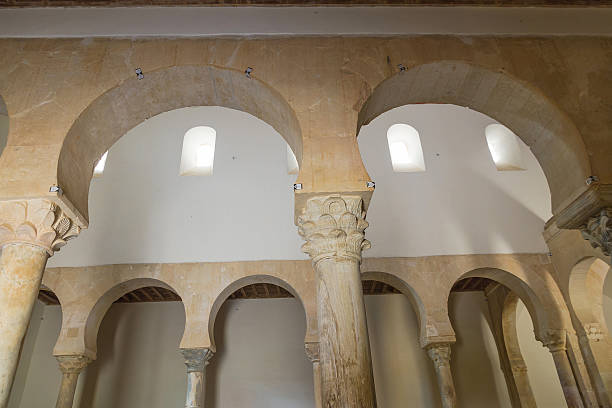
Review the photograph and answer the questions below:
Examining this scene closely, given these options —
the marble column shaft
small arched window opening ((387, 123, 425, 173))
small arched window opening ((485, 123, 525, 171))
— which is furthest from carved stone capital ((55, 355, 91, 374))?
small arched window opening ((485, 123, 525, 171))

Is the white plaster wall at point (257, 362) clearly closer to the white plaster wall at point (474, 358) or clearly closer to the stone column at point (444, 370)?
→ the white plaster wall at point (474, 358)

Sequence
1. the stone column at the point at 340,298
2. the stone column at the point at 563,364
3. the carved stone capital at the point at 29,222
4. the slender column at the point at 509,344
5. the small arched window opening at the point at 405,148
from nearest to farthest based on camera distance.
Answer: the stone column at the point at 340,298 → the carved stone capital at the point at 29,222 → the stone column at the point at 563,364 → the small arched window opening at the point at 405,148 → the slender column at the point at 509,344

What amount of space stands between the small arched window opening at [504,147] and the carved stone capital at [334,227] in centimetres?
760

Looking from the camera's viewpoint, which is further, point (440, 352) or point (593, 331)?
point (440, 352)

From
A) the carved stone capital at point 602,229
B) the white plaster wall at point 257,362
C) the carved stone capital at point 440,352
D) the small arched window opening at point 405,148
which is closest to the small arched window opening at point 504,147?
the small arched window opening at point 405,148

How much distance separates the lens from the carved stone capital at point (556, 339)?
1016 centimetres

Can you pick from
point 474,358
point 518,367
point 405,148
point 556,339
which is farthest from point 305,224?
point 518,367

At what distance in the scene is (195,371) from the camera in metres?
9.78

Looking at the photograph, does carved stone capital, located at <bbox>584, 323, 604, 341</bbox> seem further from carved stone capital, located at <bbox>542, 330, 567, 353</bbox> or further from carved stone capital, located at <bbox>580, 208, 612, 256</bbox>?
carved stone capital, located at <bbox>580, 208, 612, 256</bbox>

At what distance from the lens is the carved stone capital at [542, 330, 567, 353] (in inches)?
400

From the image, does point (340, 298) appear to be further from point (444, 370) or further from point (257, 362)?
point (257, 362)

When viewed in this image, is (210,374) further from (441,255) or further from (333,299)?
(333,299)

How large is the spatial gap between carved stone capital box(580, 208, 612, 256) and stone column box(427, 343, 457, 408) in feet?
19.0

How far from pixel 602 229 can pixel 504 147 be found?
21.3ft
